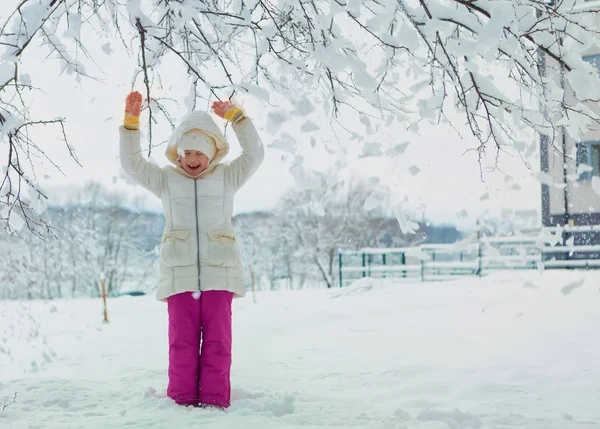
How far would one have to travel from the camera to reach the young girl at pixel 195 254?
9.60 ft

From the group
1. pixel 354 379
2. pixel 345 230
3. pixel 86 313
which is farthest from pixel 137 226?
pixel 354 379

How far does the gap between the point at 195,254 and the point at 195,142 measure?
607mm

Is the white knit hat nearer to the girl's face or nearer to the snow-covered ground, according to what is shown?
the girl's face

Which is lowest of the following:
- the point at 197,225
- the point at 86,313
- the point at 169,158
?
the point at 86,313

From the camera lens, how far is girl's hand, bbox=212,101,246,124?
3.17 m

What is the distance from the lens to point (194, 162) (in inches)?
120

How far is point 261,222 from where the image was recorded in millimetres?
36781

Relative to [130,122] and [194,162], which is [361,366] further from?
[130,122]

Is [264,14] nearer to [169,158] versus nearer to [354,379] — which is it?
[169,158]

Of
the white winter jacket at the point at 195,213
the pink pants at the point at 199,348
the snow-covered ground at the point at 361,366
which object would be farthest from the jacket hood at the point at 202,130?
the snow-covered ground at the point at 361,366

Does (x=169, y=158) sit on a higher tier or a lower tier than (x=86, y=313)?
higher

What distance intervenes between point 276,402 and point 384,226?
3320 cm

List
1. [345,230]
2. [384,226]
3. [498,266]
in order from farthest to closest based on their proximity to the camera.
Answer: [384,226] < [345,230] < [498,266]

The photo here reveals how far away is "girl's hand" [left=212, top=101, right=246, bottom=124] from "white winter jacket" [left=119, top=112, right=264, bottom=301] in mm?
37
